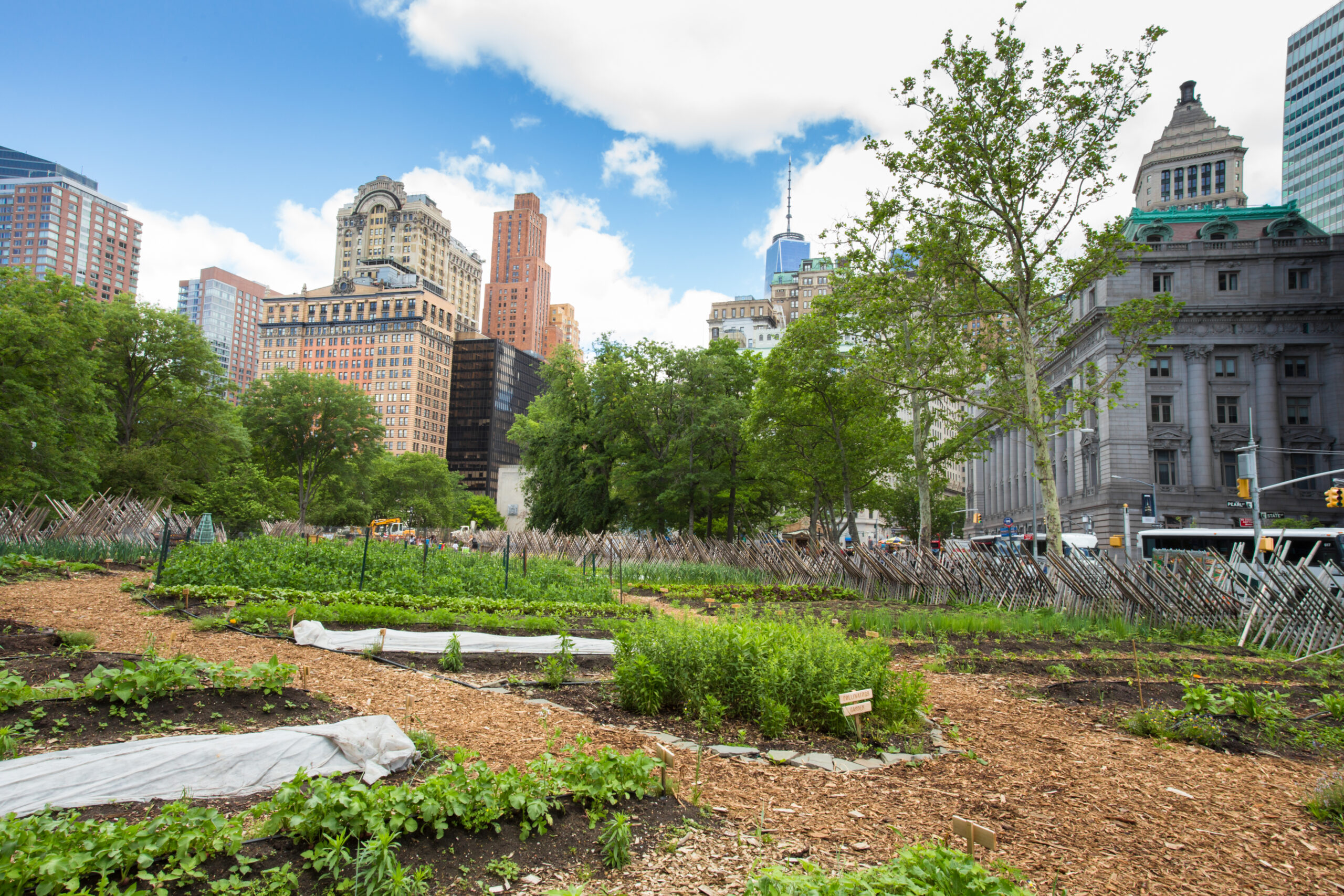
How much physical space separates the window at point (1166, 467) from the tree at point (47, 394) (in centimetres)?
5998

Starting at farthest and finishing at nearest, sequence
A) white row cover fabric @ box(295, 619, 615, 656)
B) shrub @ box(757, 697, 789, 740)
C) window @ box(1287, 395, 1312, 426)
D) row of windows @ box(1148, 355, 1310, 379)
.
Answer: row of windows @ box(1148, 355, 1310, 379) < window @ box(1287, 395, 1312, 426) < white row cover fabric @ box(295, 619, 615, 656) < shrub @ box(757, 697, 789, 740)

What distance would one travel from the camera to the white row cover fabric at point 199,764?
3.40m

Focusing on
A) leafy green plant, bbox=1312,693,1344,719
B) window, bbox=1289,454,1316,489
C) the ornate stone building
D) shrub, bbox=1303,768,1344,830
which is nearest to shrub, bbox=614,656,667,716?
shrub, bbox=1303,768,1344,830

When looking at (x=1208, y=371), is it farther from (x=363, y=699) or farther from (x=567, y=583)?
(x=363, y=699)

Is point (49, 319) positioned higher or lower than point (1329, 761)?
higher

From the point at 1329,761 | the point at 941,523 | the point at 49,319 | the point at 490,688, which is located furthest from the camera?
the point at 941,523

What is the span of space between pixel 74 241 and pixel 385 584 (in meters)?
203

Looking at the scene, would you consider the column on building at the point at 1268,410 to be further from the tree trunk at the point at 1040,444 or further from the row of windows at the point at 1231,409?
the tree trunk at the point at 1040,444

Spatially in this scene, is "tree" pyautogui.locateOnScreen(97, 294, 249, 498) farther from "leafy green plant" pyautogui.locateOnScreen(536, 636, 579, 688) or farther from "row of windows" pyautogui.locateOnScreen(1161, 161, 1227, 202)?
Result: "row of windows" pyautogui.locateOnScreen(1161, 161, 1227, 202)

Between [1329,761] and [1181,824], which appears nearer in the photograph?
[1181,824]

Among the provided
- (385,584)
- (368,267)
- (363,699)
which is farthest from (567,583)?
(368,267)

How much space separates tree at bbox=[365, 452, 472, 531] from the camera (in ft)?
246

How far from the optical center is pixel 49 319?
26.4 m

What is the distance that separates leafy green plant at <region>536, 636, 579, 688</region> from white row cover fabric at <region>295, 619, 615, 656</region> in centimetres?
62
